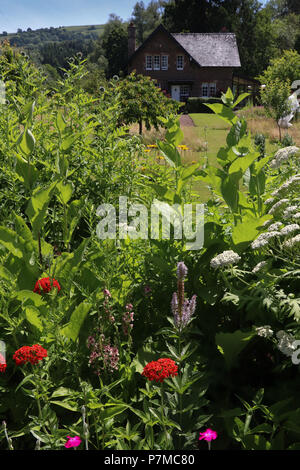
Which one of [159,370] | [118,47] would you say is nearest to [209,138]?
[159,370]

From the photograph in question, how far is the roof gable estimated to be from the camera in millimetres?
41531

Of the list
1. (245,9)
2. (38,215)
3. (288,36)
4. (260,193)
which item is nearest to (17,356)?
(38,215)

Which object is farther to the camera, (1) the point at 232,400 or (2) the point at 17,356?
(1) the point at 232,400

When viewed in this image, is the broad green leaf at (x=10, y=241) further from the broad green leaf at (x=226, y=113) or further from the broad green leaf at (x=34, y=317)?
the broad green leaf at (x=226, y=113)

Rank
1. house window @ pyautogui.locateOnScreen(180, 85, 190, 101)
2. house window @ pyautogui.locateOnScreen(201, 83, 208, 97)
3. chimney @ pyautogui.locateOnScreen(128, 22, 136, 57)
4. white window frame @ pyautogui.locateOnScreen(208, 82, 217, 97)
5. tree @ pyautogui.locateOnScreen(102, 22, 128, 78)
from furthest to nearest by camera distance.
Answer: tree @ pyautogui.locateOnScreen(102, 22, 128, 78)
house window @ pyautogui.locateOnScreen(180, 85, 190, 101)
house window @ pyautogui.locateOnScreen(201, 83, 208, 97)
white window frame @ pyautogui.locateOnScreen(208, 82, 217, 97)
chimney @ pyautogui.locateOnScreen(128, 22, 136, 57)

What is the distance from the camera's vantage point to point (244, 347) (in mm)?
2562

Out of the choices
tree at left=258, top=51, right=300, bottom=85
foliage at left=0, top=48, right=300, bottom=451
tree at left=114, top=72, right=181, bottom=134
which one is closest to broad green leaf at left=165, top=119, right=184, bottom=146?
foliage at left=0, top=48, right=300, bottom=451

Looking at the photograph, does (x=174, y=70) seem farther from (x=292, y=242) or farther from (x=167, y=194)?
(x=292, y=242)

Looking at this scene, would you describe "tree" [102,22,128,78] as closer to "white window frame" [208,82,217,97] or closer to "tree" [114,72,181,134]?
"white window frame" [208,82,217,97]

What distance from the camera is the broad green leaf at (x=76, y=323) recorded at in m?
2.46

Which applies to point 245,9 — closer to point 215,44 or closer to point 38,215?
point 215,44

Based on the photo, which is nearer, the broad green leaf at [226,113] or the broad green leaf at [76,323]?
the broad green leaf at [76,323]

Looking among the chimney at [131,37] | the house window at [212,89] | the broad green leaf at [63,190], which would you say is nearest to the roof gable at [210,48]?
the chimney at [131,37]
